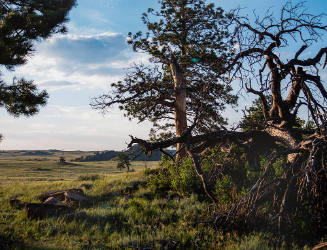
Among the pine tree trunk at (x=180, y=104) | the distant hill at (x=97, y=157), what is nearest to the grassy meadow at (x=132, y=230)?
the pine tree trunk at (x=180, y=104)

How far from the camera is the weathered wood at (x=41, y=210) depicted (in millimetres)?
6871

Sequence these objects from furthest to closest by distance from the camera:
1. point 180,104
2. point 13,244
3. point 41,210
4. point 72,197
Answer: point 180,104
point 72,197
point 41,210
point 13,244

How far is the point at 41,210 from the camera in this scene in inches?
274

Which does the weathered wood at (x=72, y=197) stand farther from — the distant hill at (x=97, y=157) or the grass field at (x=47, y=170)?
the distant hill at (x=97, y=157)

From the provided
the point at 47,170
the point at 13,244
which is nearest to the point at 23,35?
the point at 13,244

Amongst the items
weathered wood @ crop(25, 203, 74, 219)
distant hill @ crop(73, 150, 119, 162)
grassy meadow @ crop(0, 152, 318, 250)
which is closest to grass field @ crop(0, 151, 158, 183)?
weathered wood @ crop(25, 203, 74, 219)

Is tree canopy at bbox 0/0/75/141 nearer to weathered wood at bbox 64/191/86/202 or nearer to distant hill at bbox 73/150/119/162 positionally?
weathered wood at bbox 64/191/86/202

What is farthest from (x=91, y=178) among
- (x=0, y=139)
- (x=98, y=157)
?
(x=98, y=157)

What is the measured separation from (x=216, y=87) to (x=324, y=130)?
946 centimetres

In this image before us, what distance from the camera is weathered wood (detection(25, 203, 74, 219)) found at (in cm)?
687

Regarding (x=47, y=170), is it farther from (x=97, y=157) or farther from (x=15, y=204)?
(x=15, y=204)

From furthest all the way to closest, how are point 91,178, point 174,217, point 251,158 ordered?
point 91,178 → point 251,158 → point 174,217

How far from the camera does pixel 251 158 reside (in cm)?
783

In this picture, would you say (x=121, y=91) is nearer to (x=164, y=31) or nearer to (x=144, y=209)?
(x=164, y=31)
